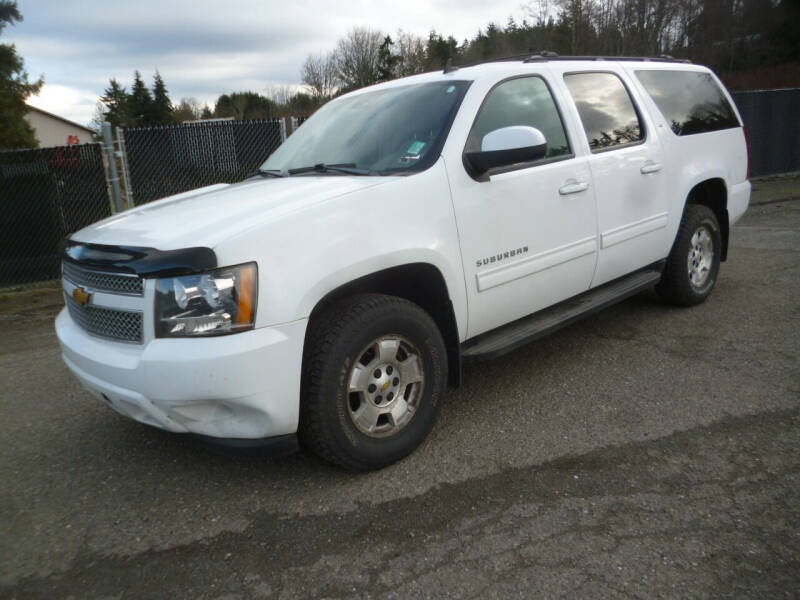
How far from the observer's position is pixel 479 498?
2.77 m

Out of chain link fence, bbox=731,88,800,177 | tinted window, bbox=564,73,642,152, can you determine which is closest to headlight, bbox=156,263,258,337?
tinted window, bbox=564,73,642,152

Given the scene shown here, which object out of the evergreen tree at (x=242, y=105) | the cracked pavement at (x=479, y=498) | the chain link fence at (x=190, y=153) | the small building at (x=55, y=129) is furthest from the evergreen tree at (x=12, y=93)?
the small building at (x=55, y=129)

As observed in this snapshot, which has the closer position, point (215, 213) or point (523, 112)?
point (215, 213)

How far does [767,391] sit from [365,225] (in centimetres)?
256

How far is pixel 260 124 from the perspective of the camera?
10648 mm

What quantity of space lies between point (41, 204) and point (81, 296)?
6371 mm

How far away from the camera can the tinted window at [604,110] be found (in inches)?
160

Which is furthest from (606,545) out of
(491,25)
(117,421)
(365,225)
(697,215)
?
(491,25)

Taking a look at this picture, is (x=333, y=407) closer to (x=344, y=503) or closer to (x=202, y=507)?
(x=344, y=503)

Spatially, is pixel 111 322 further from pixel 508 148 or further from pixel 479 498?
pixel 508 148

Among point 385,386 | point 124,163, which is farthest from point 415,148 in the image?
point 124,163

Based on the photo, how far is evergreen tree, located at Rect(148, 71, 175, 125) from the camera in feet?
169

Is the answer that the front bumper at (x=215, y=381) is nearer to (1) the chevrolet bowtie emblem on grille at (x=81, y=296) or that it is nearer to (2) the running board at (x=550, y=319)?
(1) the chevrolet bowtie emblem on grille at (x=81, y=296)

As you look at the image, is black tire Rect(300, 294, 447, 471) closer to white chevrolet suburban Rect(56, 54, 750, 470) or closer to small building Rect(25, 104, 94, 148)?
white chevrolet suburban Rect(56, 54, 750, 470)
